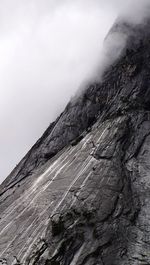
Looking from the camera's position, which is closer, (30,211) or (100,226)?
(100,226)

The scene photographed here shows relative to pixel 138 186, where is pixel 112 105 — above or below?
above

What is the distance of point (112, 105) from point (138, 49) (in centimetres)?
Answer: 922

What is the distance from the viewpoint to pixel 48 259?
113ft

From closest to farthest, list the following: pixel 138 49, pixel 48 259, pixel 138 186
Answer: pixel 48 259
pixel 138 186
pixel 138 49

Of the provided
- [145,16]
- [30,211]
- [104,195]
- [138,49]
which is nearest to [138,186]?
[104,195]

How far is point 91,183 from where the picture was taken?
3991 centimetres

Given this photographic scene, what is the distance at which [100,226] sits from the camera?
118 ft

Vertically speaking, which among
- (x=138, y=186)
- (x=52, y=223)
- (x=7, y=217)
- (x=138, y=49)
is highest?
(x=138, y=49)

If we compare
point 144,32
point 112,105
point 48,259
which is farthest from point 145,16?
point 48,259

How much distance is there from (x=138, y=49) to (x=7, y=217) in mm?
24511

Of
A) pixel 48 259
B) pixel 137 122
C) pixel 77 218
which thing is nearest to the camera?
pixel 48 259

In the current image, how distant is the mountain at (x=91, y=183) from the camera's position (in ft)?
115

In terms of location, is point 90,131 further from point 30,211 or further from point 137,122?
point 30,211

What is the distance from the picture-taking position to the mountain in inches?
1384
